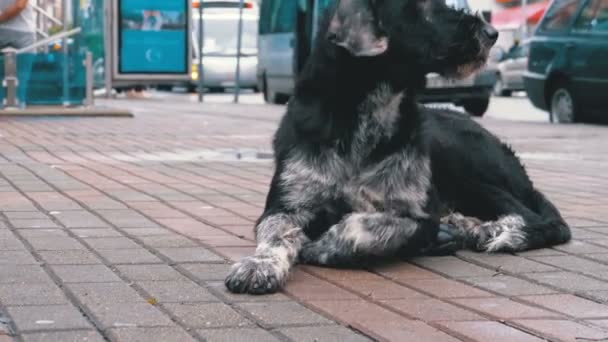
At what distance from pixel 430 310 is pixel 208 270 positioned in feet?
3.51

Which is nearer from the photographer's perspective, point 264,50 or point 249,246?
point 249,246

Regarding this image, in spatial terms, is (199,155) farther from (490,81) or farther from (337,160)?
(490,81)

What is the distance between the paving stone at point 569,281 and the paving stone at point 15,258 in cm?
207

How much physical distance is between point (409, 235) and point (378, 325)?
114 cm

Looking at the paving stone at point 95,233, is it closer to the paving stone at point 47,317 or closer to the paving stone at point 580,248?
the paving stone at point 47,317

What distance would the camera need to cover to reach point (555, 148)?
12367mm

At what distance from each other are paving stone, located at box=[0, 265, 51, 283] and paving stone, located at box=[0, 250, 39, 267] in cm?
7

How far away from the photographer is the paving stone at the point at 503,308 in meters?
4.22

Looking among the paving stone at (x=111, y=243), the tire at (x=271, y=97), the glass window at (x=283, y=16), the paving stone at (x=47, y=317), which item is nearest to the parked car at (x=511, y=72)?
the glass window at (x=283, y=16)

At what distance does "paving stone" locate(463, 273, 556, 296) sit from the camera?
183 inches

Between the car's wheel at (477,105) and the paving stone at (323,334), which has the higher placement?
the paving stone at (323,334)

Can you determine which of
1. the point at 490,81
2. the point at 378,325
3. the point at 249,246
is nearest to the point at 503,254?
the point at 249,246

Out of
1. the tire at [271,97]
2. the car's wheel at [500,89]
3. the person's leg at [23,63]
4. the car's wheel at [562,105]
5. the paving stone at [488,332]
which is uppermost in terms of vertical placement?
the paving stone at [488,332]

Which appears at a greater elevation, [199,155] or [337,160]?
[337,160]
